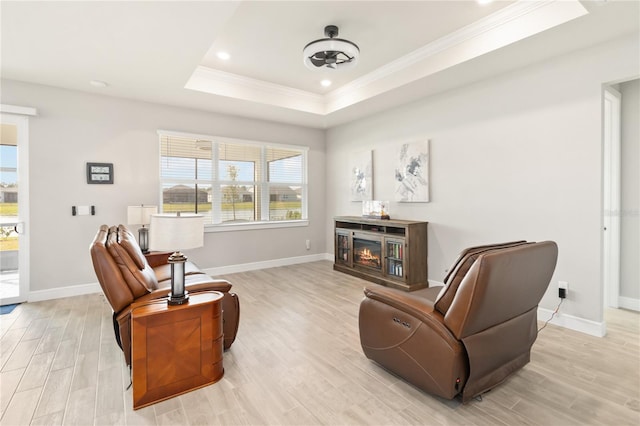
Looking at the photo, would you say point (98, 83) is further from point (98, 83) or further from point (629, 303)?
point (629, 303)

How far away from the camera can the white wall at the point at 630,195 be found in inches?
141

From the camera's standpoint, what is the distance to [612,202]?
369 centimetres

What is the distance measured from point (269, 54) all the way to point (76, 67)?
2.09 meters

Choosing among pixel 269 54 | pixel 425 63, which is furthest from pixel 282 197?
pixel 425 63

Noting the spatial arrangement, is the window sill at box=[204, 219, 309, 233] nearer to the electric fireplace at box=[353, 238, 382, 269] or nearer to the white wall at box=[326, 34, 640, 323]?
the electric fireplace at box=[353, 238, 382, 269]

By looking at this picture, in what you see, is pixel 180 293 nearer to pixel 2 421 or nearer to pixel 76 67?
pixel 2 421

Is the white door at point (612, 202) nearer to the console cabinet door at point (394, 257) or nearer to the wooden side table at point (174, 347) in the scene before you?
the console cabinet door at point (394, 257)

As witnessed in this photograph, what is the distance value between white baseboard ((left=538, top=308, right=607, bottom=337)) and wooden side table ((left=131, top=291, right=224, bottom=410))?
128 inches

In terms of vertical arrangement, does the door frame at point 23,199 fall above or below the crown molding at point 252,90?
below

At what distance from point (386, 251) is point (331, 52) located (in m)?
2.76

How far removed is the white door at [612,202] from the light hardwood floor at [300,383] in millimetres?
461

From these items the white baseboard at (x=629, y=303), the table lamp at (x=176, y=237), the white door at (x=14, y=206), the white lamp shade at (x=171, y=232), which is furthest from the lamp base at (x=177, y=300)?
the white baseboard at (x=629, y=303)

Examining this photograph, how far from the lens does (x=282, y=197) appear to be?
617cm

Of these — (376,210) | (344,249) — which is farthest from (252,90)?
(344,249)
